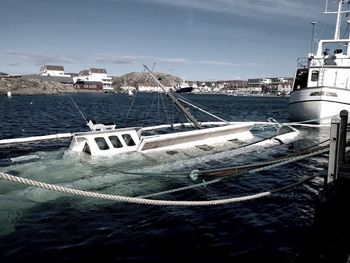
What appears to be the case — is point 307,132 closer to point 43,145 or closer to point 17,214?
point 43,145

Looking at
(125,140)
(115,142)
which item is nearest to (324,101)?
(125,140)

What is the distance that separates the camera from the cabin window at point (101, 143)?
64.9ft

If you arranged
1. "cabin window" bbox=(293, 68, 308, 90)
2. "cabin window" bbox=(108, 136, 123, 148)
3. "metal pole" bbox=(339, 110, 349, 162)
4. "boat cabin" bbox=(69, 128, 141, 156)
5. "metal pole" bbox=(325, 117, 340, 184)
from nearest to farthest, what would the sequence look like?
"metal pole" bbox=(325, 117, 340, 184), "metal pole" bbox=(339, 110, 349, 162), "boat cabin" bbox=(69, 128, 141, 156), "cabin window" bbox=(108, 136, 123, 148), "cabin window" bbox=(293, 68, 308, 90)

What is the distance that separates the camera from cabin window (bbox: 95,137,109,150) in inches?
779

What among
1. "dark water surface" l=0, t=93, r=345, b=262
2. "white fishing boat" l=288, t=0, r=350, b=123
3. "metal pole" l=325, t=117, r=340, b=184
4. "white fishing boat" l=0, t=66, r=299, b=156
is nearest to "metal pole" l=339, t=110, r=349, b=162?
"metal pole" l=325, t=117, r=340, b=184

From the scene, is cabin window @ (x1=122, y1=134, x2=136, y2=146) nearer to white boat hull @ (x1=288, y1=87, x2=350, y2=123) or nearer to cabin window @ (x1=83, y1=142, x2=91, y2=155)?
cabin window @ (x1=83, y1=142, x2=91, y2=155)

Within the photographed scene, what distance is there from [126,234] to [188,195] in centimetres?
470

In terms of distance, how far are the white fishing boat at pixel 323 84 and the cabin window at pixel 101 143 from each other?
27463mm

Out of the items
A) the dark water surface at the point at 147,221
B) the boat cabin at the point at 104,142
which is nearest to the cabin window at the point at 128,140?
the boat cabin at the point at 104,142

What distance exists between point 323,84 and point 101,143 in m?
33.6

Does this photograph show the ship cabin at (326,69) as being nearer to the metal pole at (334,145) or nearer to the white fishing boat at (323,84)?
the white fishing boat at (323,84)

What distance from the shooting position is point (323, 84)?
40.7 meters

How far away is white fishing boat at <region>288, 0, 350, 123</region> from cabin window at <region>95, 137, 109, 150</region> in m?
27.5

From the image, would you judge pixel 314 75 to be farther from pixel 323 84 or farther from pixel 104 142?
pixel 104 142
